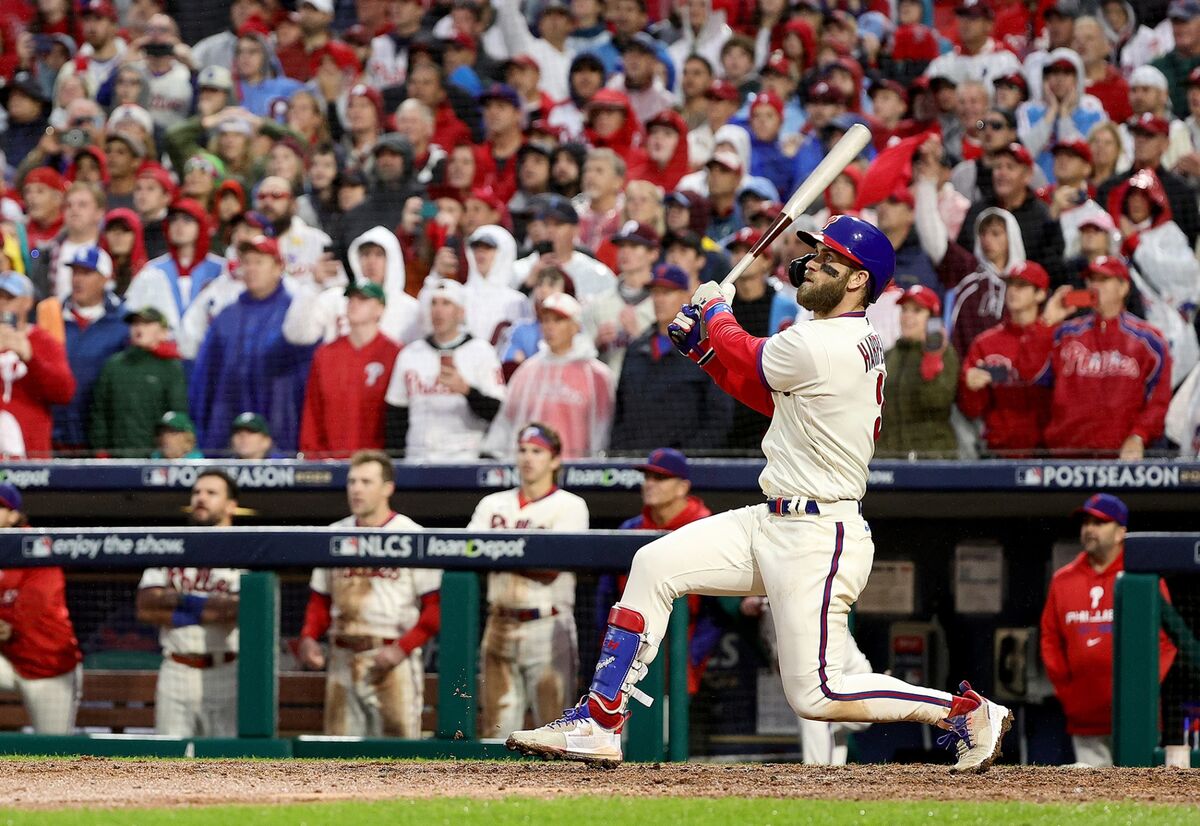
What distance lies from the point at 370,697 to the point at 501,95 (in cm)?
543

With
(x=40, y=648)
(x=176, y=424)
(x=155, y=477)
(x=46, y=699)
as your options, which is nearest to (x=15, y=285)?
(x=176, y=424)

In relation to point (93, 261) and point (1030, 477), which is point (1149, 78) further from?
point (93, 261)

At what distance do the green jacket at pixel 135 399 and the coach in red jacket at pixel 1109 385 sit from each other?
13.8ft

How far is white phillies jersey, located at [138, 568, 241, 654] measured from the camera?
22.0ft

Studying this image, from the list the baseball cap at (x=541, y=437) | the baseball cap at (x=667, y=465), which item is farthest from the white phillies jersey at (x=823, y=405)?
the baseball cap at (x=541, y=437)

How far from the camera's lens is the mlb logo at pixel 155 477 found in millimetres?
8508

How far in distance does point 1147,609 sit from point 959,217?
3767 mm

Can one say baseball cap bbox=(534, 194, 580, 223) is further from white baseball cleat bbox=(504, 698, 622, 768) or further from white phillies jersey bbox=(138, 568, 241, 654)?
white baseball cleat bbox=(504, 698, 622, 768)

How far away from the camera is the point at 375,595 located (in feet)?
22.3

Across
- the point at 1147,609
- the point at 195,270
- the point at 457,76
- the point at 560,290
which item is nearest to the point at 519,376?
the point at 560,290

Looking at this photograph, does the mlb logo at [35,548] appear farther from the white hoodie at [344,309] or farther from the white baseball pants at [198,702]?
the white hoodie at [344,309]

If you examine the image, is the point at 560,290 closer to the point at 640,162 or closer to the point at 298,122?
the point at 640,162

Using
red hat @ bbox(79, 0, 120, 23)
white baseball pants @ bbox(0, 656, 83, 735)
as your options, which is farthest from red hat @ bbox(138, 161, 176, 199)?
white baseball pants @ bbox(0, 656, 83, 735)

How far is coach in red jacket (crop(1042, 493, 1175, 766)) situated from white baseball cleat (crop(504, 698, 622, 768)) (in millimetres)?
2431
